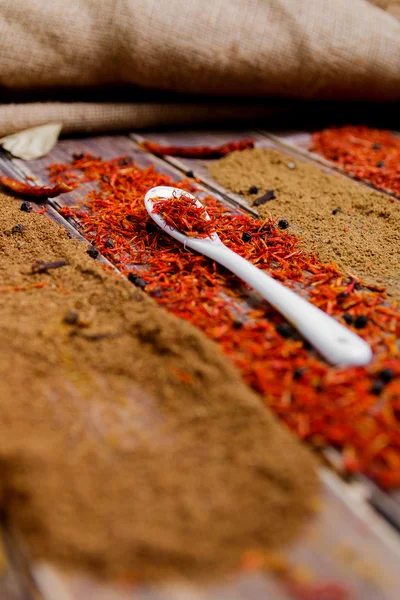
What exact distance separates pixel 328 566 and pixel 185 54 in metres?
2.25

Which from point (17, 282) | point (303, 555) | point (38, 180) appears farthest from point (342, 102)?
point (303, 555)

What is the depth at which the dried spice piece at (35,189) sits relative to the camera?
192 cm

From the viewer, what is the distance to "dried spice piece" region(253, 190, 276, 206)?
196cm

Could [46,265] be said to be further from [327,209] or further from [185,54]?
[185,54]

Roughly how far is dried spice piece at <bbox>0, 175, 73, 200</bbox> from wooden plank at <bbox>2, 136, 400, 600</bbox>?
55.1 inches

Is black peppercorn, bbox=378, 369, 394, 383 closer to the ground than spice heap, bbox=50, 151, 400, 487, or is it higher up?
higher up

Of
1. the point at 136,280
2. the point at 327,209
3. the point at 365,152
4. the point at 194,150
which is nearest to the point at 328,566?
the point at 136,280

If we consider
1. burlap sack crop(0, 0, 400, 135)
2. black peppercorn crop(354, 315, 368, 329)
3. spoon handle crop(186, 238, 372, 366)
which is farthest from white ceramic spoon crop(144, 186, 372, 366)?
burlap sack crop(0, 0, 400, 135)

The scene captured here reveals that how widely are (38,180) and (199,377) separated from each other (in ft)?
4.32

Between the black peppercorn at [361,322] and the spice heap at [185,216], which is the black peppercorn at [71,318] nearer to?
the spice heap at [185,216]

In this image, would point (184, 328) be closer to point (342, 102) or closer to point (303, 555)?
point (303, 555)

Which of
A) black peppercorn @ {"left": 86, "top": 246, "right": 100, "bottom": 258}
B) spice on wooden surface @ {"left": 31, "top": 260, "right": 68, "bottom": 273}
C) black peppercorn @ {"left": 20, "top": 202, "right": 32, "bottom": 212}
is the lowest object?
black peppercorn @ {"left": 20, "top": 202, "right": 32, "bottom": 212}

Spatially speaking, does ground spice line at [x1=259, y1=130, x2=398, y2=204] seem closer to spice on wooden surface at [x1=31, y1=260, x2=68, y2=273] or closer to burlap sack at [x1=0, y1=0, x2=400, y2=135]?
burlap sack at [x1=0, y1=0, x2=400, y2=135]

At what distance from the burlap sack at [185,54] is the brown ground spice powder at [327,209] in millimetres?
479
